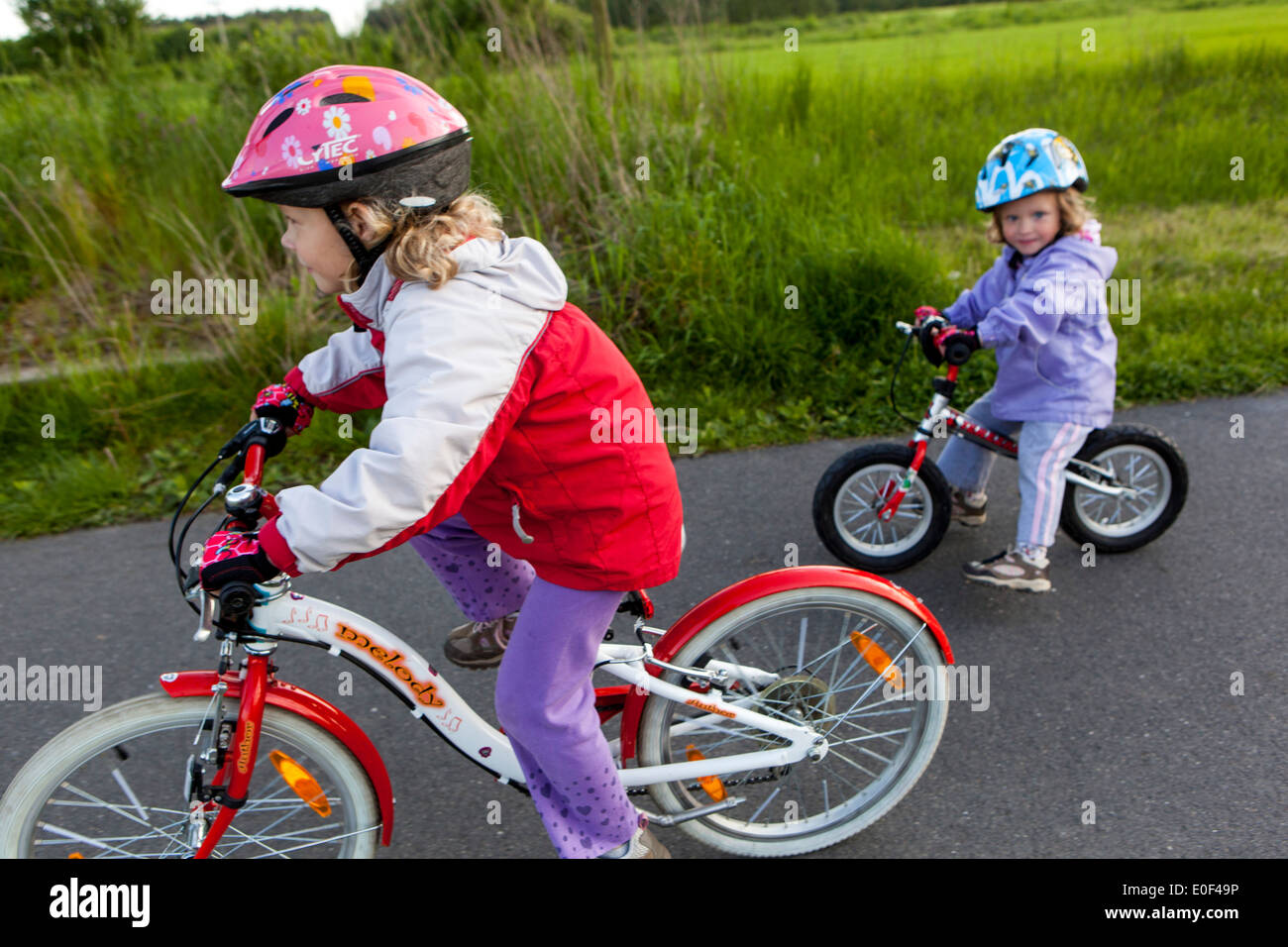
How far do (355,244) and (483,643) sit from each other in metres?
1.11

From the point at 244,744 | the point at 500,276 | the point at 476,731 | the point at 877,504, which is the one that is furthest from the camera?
the point at 877,504

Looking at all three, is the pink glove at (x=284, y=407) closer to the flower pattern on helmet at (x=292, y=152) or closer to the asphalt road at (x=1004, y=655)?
the flower pattern on helmet at (x=292, y=152)

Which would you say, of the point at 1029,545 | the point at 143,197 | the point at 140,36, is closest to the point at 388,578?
the point at 1029,545

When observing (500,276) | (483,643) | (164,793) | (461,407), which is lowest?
(164,793)

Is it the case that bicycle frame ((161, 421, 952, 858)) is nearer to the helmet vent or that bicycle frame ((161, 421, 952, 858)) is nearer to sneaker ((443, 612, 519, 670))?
sneaker ((443, 612, 519, 670))

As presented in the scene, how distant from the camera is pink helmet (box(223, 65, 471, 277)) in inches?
71.4

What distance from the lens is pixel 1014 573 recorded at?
3.47 m

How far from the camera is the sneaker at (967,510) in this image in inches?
155

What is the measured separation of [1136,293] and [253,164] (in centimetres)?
507

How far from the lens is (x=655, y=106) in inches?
242

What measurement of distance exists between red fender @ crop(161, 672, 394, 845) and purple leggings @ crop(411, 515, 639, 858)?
317mm

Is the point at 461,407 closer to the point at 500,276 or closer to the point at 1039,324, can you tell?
the point at 500,276

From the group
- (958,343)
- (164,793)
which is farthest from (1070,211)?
(164,793)

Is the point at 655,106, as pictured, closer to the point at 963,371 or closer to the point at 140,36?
the point at 963,371
